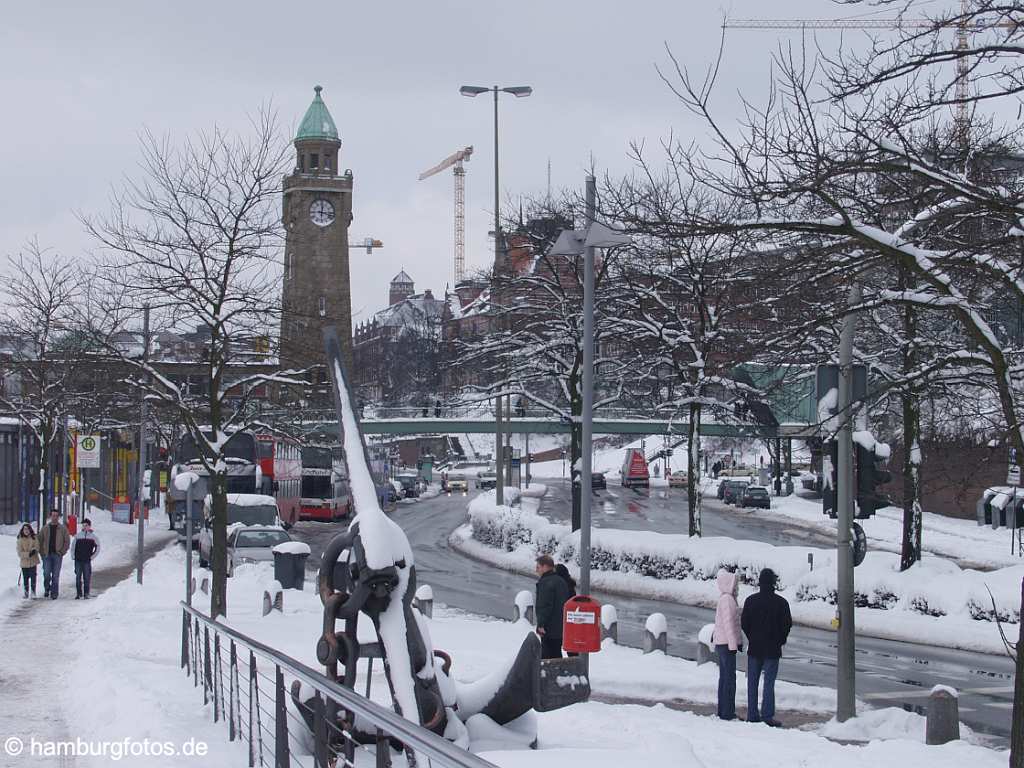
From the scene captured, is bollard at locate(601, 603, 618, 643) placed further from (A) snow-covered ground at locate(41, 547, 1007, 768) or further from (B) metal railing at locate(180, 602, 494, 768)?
(B) metal railing at locate(180, 602, 494, 768)

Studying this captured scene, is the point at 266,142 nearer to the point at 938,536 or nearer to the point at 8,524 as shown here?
the point at 8,524

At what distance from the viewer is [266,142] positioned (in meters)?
24.3

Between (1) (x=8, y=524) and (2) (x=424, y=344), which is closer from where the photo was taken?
(1) (x=8, y=524)

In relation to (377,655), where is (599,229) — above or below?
above

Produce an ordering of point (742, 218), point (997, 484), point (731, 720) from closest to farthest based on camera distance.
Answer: point (742, 218)
point (731, 720)
point (997, 484)

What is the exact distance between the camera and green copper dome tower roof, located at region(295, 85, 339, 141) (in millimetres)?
111125

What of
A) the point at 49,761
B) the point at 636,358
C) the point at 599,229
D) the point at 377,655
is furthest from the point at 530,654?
the point at 636,358

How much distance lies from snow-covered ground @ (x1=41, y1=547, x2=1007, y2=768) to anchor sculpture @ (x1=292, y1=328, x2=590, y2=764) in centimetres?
43

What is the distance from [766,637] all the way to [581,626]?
7.57ft

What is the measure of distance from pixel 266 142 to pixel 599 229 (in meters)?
10.4

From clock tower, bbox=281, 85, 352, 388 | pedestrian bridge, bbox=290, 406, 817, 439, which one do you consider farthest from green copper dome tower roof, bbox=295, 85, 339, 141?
pedestrian bridge, bbox=290, 406, 817, 439

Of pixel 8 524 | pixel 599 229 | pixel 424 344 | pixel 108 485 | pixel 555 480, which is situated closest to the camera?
pixel 599 229

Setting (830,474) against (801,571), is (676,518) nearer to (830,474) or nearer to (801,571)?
(801,571)

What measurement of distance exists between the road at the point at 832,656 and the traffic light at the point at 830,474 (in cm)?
285
